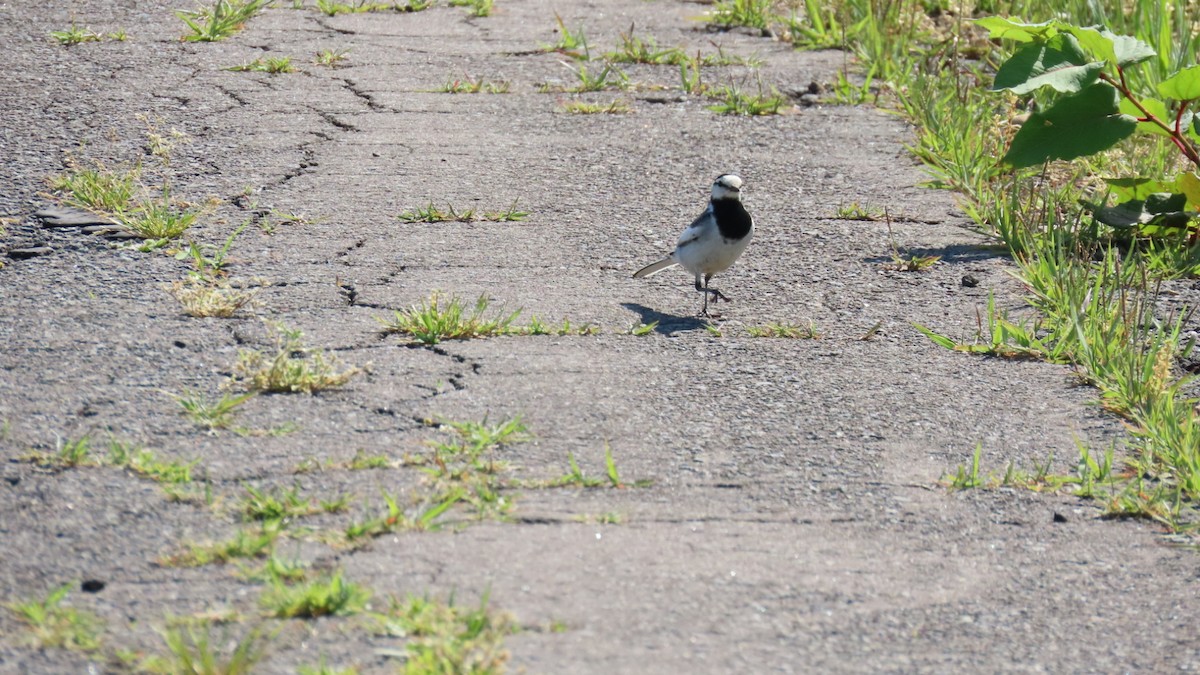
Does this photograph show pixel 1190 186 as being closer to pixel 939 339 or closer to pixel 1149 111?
pixel 1149 111

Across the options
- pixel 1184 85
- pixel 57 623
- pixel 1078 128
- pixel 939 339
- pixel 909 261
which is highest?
A: pixel 1184 85

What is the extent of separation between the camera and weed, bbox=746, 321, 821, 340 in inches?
183

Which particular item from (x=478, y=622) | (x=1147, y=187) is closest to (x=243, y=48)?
(x=1147, y=187)

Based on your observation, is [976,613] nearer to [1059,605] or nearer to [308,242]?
[1059,605]

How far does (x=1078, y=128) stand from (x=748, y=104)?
209 centimetres

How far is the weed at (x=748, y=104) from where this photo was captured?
685 cm

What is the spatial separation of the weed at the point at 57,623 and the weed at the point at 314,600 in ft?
1.18

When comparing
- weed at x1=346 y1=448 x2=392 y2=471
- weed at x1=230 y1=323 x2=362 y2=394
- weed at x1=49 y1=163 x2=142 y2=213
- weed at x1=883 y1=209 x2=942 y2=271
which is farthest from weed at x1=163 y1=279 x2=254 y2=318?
weed at x1=883 y1=209 x2=942 y2=271

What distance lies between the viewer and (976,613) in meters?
3.10

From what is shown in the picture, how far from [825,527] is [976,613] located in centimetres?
48

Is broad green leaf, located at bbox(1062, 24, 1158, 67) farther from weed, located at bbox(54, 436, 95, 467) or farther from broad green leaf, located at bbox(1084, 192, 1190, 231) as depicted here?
weed, located at bbox(54, 436, 95, 467)

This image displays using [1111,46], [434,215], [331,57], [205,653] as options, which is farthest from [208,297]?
[1111,46]

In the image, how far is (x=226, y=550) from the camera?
3.12m

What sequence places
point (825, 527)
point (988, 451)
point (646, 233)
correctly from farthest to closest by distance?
point (646, 233) → point (988, 451) → point (825, 527)
